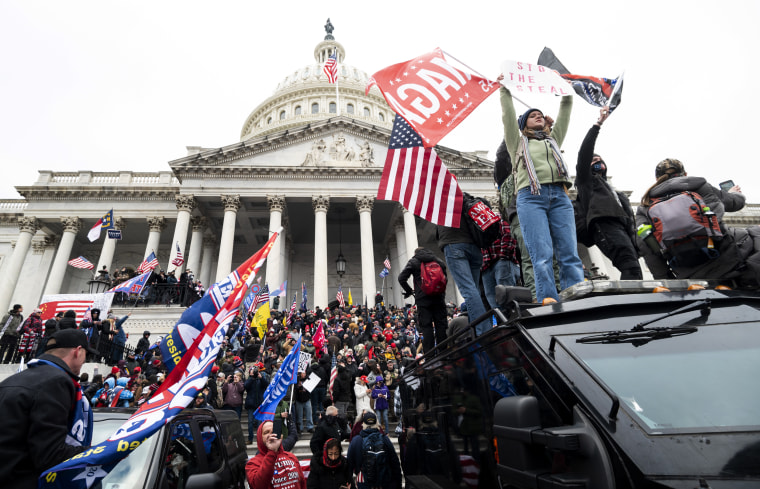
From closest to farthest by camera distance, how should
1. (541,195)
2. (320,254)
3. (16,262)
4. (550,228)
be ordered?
(541,195)
(550,228)
(320,254)
(16,262)

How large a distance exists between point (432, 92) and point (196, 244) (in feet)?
85.4

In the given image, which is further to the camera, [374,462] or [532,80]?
[374,462]

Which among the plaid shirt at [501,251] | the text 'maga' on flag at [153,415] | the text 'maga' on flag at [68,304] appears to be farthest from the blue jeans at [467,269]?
the text 'maga' on flag at [68,304]

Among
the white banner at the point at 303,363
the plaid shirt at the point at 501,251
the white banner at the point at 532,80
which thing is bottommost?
the white banner at the point at 303,363

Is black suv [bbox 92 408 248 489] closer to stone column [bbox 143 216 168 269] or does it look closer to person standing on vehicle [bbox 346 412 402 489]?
person standing on vehicle [bbox 346 412 402 489]

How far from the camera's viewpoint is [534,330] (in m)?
2.17

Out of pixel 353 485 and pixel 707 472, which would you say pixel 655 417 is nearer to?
pixel 707 472

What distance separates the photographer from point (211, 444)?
4.46 meters

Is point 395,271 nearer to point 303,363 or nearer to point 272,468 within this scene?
point 303,363

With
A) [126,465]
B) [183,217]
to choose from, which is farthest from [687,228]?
[183,217]

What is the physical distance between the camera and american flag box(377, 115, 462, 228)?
560cm

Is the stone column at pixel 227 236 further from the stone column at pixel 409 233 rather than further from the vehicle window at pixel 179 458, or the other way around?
the vehicle window at pixel 179 458

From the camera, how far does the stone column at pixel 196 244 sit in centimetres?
2705

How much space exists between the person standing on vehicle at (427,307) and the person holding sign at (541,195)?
161 centimetres
